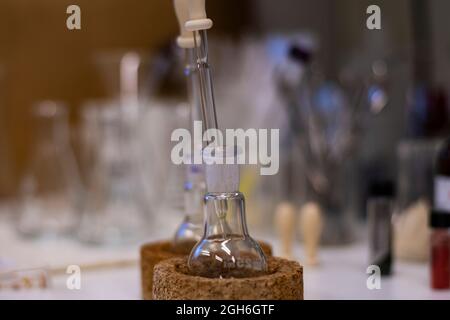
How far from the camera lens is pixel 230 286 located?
442mm

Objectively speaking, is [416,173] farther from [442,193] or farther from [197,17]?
[197,17]

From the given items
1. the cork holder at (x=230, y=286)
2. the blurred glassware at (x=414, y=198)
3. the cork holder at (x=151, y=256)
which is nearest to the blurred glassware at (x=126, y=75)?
the blurred glassware at (x=414, y=198)

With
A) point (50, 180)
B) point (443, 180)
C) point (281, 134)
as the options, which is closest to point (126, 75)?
point (50, 180)

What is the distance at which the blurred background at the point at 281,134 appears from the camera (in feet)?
2.79

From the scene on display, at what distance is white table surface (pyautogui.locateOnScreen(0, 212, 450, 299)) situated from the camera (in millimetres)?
611

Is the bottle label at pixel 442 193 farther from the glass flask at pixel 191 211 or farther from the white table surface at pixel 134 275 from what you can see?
the glass flask at pixel 191 211

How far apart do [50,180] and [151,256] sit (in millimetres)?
526

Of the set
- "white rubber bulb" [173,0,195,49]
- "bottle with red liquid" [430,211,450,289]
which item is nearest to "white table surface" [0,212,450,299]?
"bottle with red liquid" [430,211,450,289]

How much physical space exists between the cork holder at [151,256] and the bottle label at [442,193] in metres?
0.20

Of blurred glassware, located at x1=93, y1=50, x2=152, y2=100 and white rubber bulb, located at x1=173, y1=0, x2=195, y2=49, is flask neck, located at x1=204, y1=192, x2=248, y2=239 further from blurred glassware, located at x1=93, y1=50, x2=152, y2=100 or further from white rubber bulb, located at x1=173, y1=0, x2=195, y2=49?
blurred glassware, located at x1=93, y1=50, x2=152, y2=100

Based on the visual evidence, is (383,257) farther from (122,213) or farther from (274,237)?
(122,213)

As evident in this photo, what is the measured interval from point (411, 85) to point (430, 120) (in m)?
0.05

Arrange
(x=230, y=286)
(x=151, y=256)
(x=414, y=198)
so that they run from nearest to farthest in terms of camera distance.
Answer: (x=230, y=286) < (x=151, y=256) < (x=414, y=198)
